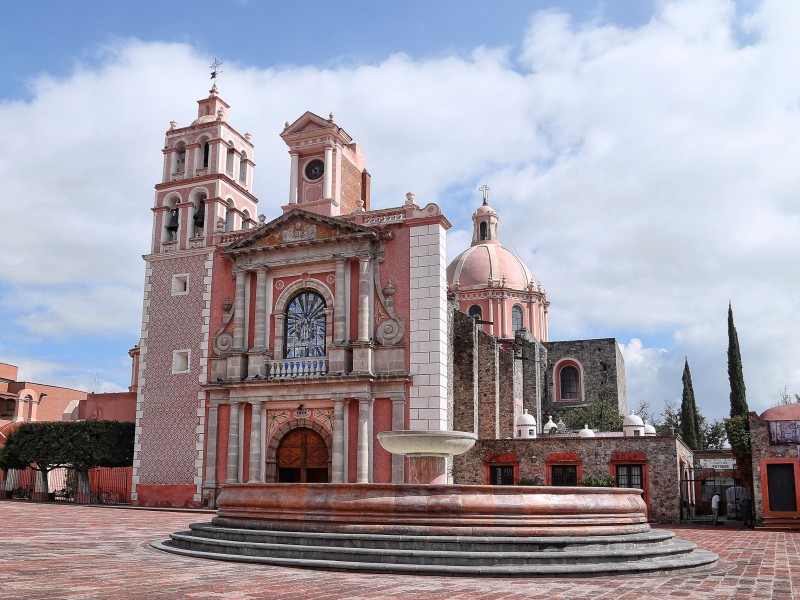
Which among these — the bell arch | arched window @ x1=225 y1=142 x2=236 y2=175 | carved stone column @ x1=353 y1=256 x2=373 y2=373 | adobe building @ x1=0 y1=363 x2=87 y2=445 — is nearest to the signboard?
carved stone column @ x1=353 y1=256 x2=373 y2=373

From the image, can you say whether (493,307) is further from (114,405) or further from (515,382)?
(114,405)

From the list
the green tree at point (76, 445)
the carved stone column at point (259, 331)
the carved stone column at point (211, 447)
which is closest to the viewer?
the carved stone column at point (211, 447)

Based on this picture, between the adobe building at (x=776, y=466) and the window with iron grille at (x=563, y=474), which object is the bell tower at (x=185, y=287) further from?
the adobe building at (x=776, y=466)

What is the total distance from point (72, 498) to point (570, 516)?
2574 cm

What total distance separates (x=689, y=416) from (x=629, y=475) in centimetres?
2521

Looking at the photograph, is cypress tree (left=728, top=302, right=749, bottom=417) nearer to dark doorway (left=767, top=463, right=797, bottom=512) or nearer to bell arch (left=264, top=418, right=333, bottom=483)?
dark doorway (left=767, top=463, right=797, bottom=512)

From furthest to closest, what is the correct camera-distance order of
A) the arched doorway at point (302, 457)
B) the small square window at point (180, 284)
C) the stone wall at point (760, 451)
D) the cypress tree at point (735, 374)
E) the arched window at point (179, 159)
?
the cypress tree at point (735, 374) → the arched window at point (179, 159) → the small square window at point (180, 284) → the arched doorway at point (302, 457) → the stone wall at point (760, 451)

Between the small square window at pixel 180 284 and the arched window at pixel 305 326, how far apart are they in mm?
4529

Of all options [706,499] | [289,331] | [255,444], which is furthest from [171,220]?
[706,499]

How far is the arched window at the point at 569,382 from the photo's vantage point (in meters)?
44.1

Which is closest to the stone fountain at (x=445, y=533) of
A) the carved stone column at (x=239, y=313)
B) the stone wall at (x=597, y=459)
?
the stone wall at (x=597, y=459)

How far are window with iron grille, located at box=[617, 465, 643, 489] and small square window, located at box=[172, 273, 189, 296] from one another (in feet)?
53.8

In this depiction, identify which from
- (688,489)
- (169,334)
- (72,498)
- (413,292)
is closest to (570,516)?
(413,292)

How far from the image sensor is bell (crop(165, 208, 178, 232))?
100 feet
